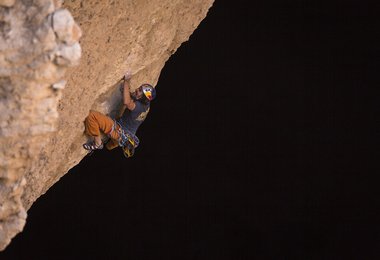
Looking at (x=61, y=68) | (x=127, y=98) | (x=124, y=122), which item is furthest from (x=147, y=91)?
(x=61, y=68)

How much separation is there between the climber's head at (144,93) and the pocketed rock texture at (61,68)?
0.13 m

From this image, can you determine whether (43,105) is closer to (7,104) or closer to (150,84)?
(7,104)

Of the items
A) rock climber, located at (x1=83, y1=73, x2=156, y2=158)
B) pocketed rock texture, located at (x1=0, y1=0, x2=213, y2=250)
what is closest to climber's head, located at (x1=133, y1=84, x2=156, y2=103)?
rock climber, located at (x1=83, y1=73, x2=156, y2=158)

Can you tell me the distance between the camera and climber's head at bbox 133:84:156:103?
4539mm

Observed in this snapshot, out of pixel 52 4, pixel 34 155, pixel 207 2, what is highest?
pixel 207 2

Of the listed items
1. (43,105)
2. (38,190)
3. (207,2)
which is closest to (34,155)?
(43,105)

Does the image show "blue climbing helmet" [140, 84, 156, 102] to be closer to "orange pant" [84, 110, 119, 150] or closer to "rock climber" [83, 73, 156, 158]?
"rock climber" [83, 73, 156, 158]

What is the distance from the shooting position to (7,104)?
3150mm

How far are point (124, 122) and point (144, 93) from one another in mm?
291

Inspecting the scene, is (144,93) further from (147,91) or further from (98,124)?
(98,124)

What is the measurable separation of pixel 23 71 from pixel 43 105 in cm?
19

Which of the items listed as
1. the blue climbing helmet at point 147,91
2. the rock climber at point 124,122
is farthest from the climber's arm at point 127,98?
the blue climbing helmet at point 147,91

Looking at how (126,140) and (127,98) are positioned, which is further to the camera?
(126,140)

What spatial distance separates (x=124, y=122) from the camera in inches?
185
